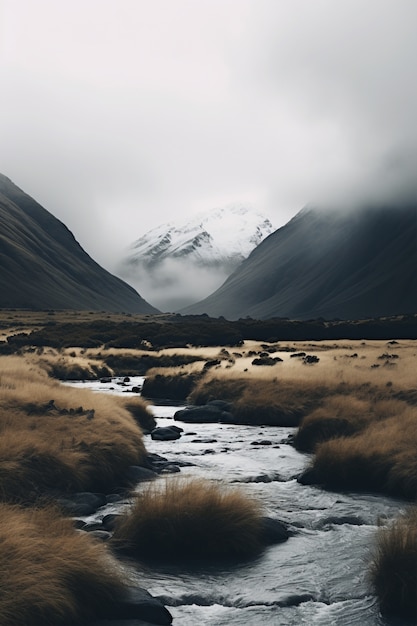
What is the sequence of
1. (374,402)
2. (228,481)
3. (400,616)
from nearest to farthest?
(400,616) < (228,481) < (374,402)

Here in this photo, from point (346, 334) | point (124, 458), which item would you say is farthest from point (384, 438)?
point (346, 334)

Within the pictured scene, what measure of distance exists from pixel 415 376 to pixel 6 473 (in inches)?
1148

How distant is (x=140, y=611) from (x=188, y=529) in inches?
150

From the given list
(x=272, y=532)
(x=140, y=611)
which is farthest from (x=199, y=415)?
(x=140, y=611)

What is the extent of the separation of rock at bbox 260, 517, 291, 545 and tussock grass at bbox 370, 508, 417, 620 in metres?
3.62

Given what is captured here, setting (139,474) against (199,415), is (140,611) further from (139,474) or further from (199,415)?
(199,415)

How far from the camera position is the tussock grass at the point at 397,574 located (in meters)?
11.7

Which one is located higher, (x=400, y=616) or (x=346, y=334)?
(x=346, y=334)

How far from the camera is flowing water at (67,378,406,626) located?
38.9 feet

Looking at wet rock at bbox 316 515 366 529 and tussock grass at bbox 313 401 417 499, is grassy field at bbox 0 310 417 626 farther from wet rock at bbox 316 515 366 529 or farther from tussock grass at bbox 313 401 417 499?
wet rock at bbox 316 515 366 529

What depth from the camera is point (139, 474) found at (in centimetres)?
2167

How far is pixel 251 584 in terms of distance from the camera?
43.4ft

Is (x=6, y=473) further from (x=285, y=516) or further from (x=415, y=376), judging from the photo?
(x=415, y=376)

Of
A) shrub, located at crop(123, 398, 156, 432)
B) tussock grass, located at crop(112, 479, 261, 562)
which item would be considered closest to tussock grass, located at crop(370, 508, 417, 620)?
tussock grass, located at crop(112, 479, 261, 562)
